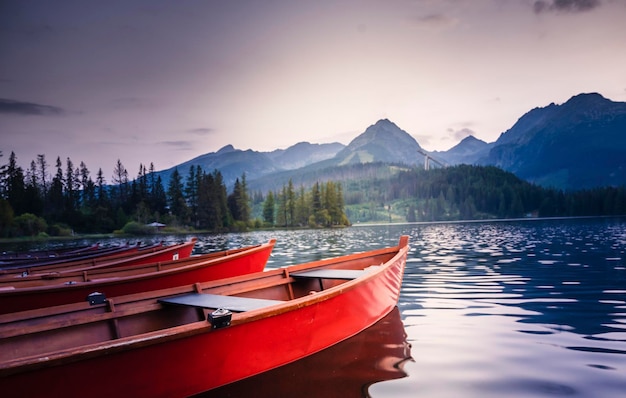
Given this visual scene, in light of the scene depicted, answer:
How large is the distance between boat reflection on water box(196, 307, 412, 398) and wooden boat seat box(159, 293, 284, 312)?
112 cm

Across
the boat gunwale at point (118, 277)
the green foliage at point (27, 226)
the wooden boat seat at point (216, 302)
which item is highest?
the green foliage at point (27, 226)

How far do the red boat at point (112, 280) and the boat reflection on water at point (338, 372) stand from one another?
487 centimetres

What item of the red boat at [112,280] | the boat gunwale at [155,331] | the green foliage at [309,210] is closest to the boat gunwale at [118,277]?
the red boat at [112,280]

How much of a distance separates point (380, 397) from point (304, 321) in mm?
1699

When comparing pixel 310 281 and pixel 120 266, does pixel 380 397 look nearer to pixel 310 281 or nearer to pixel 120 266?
pixel 310 281

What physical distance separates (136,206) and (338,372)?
404 feet

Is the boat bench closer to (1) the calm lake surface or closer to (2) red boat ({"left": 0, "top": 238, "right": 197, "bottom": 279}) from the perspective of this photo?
(1) the calm lake surface

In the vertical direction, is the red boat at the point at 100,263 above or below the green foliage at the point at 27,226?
below

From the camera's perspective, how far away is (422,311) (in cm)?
1142

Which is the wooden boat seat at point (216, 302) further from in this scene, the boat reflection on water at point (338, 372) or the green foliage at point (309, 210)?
the green foliage at point (309, 210)

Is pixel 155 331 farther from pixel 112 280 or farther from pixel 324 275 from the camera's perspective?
pixel 324 275

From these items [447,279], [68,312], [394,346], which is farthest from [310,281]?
[447,279]

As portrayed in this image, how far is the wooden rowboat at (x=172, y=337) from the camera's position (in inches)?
183

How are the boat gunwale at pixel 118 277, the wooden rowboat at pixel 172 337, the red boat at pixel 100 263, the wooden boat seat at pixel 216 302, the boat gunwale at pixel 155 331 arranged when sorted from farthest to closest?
the red boat at pixel 100 263 → the boat gunwale at pixel 118 277 → the wooden boat seat at pixel 216 302 → the wooden rowboat at pixel 172 337 → the boat gunwale at pixel 155 331
